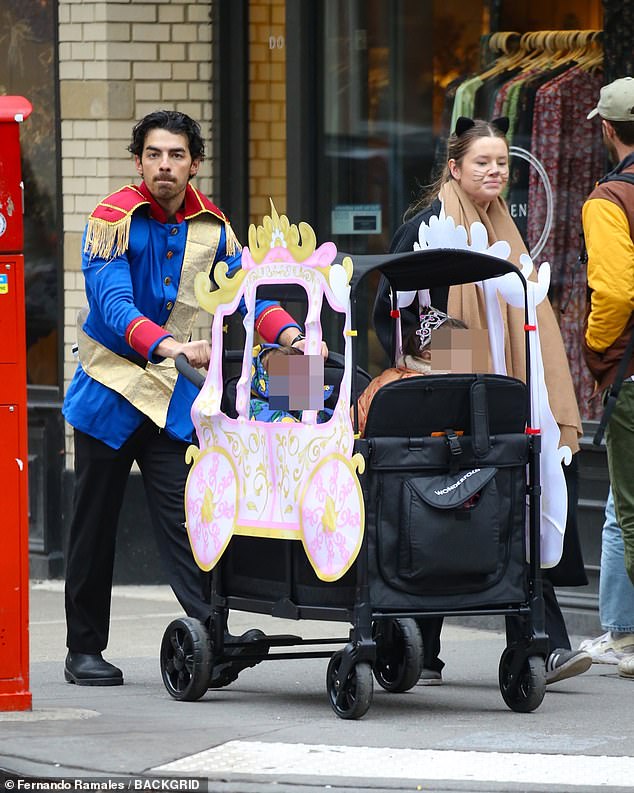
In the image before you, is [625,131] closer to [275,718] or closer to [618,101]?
[618,101]

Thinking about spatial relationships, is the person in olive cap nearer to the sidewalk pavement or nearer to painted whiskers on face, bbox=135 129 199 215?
the sidewalk pavement

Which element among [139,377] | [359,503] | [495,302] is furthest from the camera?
[139,377]

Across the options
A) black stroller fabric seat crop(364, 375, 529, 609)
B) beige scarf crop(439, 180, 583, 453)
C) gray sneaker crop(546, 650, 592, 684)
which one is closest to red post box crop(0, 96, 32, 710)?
black stroller fabric seat crop(364, 375, 529, 609)

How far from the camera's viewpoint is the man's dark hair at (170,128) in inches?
280

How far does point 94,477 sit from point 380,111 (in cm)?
351

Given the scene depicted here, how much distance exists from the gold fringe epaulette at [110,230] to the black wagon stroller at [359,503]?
1.36 ft

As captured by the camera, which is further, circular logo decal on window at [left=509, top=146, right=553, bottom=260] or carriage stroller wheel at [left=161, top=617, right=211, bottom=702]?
circular logo decal on window at [left=509, top=146, right=553, bottom=260]

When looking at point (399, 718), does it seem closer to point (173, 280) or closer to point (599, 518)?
point (173, 280)

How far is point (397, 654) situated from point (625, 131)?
213cm

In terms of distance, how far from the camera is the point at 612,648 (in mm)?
7648

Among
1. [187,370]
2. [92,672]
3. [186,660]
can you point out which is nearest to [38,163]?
[92,672]

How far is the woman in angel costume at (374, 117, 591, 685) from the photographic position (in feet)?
22.5

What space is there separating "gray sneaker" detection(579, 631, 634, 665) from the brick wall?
3494mm

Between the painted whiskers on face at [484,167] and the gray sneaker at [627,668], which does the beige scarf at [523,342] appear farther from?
the gray sneaker at [627,668]
